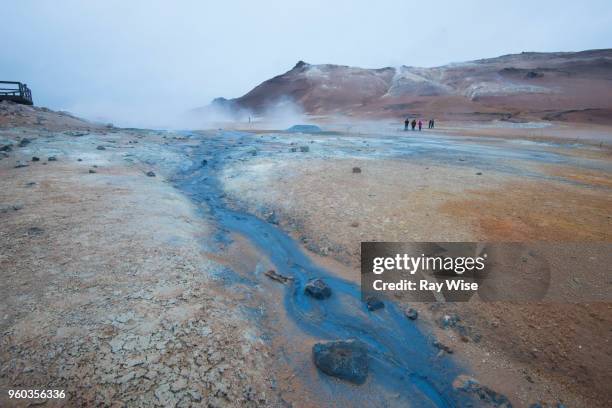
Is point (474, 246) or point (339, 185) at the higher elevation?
point (339, 185)

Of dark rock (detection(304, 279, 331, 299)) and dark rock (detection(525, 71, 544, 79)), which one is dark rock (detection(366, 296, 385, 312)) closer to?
dark rock (detection(304, 279, 331, 299))

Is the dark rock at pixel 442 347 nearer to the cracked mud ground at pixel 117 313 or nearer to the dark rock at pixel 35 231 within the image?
the cracked mud ground at pixel 117 313

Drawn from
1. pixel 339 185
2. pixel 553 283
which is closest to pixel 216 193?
pixel 339 185

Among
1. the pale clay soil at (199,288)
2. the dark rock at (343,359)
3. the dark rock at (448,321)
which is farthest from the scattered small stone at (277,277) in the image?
the dark rock at (448,321)

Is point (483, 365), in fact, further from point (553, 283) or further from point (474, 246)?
point (474, 246)

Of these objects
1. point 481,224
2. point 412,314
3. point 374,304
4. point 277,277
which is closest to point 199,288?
point 277,277

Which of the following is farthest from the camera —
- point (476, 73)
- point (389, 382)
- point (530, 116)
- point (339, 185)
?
point (476, 73)

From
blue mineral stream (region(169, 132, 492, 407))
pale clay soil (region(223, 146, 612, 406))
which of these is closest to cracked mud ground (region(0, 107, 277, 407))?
blue mineral stream (region(169, 132, 492, 407))

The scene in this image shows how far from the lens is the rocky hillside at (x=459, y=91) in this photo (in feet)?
153

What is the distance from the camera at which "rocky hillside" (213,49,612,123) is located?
46.5m

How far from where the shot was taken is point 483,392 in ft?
13.1

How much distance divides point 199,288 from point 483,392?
14.5ft

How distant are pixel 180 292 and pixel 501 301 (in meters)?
5.39

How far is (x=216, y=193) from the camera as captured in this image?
1141cm
